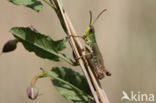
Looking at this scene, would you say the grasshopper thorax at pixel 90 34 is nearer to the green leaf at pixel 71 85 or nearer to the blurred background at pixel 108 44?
the green leaf at pixel 71 85

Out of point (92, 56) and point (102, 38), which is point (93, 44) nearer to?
point (92, 56)

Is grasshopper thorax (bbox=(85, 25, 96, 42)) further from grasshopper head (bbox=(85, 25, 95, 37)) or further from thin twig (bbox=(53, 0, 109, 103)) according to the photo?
thin twig (bbox=(53, 0, 109, 103))

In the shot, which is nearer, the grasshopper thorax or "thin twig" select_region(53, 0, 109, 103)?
"thin twig" select_region(53, 0, 109, 103)

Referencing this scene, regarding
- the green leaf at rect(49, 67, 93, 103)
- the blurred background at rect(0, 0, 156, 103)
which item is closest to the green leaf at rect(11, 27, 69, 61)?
the green leaf at rect(49, 67, 93, 103)

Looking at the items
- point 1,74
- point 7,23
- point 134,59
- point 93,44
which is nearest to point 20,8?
point 7,23

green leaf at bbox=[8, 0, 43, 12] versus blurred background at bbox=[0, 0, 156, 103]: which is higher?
green leaf at bbox=[8, 0, 43, 12]

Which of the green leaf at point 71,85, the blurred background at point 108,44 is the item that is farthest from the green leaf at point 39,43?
the blurred background at point 108,44
